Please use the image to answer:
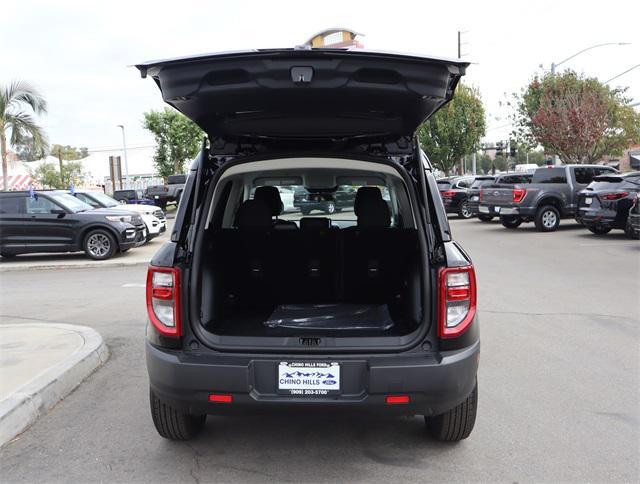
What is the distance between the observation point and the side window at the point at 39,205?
1409cm

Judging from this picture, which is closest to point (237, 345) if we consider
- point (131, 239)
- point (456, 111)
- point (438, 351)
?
point (438, 351)

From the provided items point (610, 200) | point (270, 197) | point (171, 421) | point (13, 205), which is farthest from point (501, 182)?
point (171, 421)

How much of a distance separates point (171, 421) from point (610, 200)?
556 inches

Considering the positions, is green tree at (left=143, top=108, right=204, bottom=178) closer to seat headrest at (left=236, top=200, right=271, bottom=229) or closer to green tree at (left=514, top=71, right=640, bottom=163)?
green tree at (left=514, top=71, right=640, bottom=163)

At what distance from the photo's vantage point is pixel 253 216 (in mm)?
4652

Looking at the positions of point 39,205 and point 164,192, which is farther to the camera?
point 164,192

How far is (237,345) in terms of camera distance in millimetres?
3379

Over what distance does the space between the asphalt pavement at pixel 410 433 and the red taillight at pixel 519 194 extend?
36.3 ft

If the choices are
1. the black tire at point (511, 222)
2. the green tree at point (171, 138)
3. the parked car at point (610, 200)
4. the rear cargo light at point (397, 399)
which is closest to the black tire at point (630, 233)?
the parked car at point (610, 200)

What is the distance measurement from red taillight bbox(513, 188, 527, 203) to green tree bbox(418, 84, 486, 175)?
2716 cm

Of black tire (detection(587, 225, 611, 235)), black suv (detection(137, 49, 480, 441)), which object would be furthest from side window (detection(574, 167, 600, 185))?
black suv (detection(137, 49, 480, 441))

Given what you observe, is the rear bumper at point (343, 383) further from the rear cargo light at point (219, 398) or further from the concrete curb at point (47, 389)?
the concrete curb at point (47, 389)

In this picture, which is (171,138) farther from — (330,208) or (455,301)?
(455,301)

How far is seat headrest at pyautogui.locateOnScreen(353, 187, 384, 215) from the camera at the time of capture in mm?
4789
